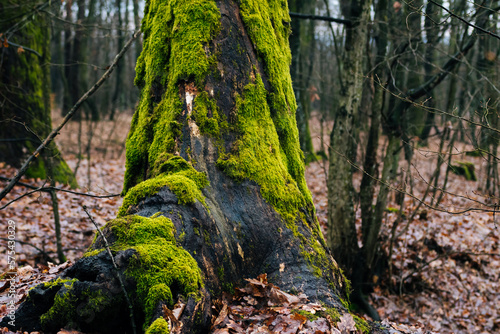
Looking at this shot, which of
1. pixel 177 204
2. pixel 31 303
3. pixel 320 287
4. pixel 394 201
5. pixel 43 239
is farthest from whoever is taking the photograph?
pixel 394 201

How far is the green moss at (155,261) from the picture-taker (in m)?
2.03

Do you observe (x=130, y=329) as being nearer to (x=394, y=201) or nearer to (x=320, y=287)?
(x=320, y=287)

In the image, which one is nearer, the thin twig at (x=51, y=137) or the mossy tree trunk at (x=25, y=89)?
the thin twig at (x=51, y=137)

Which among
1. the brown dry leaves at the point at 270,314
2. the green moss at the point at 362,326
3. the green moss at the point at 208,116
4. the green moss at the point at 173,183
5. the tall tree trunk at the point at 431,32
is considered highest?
the tall tree trunk at the point at 431,32

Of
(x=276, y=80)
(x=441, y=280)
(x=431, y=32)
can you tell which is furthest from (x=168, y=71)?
(x=431, y=32)

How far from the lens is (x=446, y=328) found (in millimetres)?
6117

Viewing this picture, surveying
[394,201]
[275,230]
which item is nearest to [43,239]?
[275,230]

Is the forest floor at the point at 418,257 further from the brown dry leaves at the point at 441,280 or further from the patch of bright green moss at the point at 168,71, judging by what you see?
the patch of bright green moss at the point at 168,71

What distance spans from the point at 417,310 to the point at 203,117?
571cm

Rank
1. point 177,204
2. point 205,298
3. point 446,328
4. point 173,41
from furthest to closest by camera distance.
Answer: point 446,328 < point 173,41 < point 177,204 < point 205,298

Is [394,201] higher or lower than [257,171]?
lower

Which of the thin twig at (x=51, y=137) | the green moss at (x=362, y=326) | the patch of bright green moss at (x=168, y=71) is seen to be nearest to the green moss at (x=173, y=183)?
the patch of bright green moss at (x=168, y=71)

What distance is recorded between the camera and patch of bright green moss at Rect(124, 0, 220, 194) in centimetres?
316

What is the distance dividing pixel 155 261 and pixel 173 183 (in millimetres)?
663
